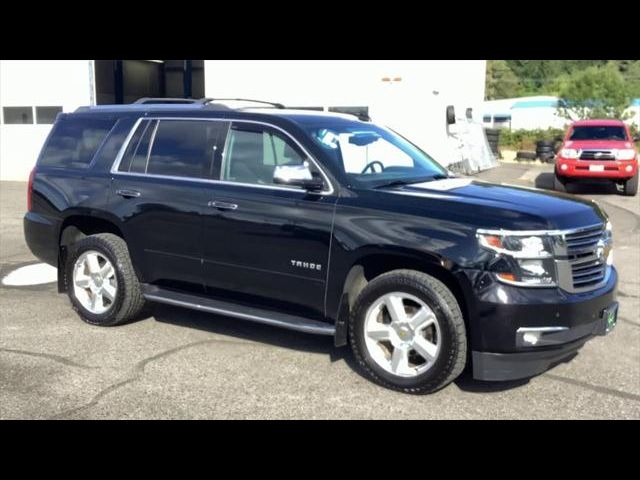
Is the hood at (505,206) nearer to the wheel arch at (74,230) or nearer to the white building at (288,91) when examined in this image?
the wheel arch at (74,230)

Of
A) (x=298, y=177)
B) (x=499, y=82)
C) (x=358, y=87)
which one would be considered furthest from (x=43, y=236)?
(x=499, y=82)

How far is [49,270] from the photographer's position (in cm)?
809

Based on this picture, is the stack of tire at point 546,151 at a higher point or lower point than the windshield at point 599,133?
lower

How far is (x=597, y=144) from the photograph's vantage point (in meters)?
16.7

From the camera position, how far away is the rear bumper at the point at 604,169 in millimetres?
16219

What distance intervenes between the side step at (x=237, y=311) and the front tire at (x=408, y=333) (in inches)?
11.4

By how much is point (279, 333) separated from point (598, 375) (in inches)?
97.1

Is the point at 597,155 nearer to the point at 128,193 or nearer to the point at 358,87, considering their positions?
the point at 358,87

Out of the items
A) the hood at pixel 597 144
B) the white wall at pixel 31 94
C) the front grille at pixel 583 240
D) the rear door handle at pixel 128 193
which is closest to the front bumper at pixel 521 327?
the front grille at pixel 583 240

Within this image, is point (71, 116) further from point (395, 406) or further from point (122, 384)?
point (395, 406)

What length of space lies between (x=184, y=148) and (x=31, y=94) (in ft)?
54.9

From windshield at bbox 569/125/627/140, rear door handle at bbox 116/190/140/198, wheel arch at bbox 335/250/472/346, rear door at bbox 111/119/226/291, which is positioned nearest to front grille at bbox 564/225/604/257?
wheel arch at bbox 335/250/472/346
